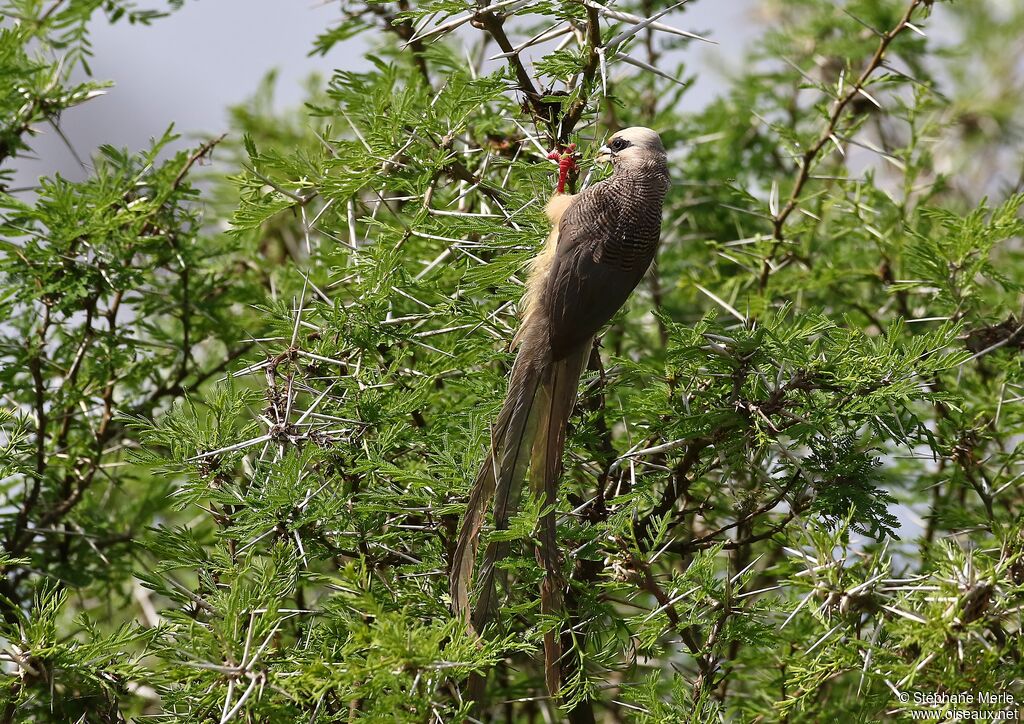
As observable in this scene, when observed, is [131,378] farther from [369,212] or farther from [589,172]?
[589,172]

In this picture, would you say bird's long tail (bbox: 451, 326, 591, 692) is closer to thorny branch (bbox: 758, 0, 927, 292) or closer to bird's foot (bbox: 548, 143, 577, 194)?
bird's foot (bbox: 548, 143, 577, 194)

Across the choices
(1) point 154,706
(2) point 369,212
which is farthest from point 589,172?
(1) point 154,706

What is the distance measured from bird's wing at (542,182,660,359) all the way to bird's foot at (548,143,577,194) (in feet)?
0.29

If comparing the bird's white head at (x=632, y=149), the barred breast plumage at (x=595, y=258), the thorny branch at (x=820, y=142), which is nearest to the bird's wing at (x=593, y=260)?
the barred breast plumage at (x=595, y=258)

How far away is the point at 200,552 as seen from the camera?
7.30 feet

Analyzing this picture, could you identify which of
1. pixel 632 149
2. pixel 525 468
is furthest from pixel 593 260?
pixel 525 468

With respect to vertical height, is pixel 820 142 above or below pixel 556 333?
above

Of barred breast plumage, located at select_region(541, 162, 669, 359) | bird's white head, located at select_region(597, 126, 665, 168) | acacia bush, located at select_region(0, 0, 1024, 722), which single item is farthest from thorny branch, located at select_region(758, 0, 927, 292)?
barred breast plumage, located at select_region(541, 162, 669, 359)

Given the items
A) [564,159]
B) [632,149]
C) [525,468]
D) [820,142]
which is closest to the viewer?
[525,468]

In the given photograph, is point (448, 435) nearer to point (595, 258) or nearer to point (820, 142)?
point (595, 258)

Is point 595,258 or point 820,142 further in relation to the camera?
point 820,142

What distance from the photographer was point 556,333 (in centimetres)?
241

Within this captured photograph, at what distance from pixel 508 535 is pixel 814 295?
1963mm

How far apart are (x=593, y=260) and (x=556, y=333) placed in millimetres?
243
